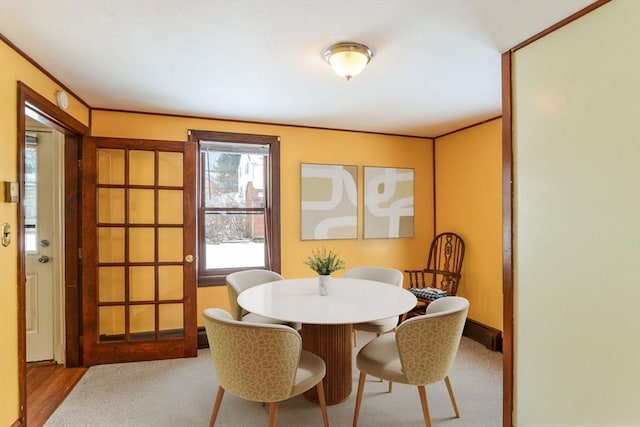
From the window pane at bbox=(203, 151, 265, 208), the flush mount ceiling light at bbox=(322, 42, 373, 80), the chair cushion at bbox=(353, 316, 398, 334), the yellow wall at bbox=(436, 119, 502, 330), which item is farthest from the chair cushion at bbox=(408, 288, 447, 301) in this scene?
the flush mount ceiling light at bbox=(322, 42, 373, 80)

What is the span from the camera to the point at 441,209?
4.39 meters

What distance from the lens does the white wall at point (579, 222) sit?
1505mm

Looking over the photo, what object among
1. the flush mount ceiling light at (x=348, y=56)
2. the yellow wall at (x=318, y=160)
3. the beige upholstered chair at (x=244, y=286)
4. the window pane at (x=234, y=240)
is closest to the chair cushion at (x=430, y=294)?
the yellow wall at (x=318, y=160)

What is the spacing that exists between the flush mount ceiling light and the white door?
2576 millimetres

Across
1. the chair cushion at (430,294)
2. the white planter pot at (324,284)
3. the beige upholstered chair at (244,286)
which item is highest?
the white planter pot at (324,284)

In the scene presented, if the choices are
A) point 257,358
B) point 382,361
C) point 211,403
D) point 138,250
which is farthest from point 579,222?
point 138,250

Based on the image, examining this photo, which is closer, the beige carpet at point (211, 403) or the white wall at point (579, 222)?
the white wall at point (579, 222)

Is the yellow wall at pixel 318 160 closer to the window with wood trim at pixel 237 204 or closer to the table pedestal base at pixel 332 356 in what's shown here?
the window with wood trim at pixel 237 204

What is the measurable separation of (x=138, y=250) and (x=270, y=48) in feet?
7.35

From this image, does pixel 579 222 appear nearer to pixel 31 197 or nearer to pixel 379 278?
pixel 379 278

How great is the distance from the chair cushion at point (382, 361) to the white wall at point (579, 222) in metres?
0.71

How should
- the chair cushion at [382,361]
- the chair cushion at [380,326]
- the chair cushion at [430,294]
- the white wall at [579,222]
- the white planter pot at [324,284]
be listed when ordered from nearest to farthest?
the white wall at [579,222] → the chair cushion at [382,361] → the white planter pot at [324,284] → the chair cushion at [380,326] → the chair cushion at [430,294]

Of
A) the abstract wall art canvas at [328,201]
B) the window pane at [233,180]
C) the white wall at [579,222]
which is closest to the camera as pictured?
the white wall at [579,222]

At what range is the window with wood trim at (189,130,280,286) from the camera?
11.9 feet
